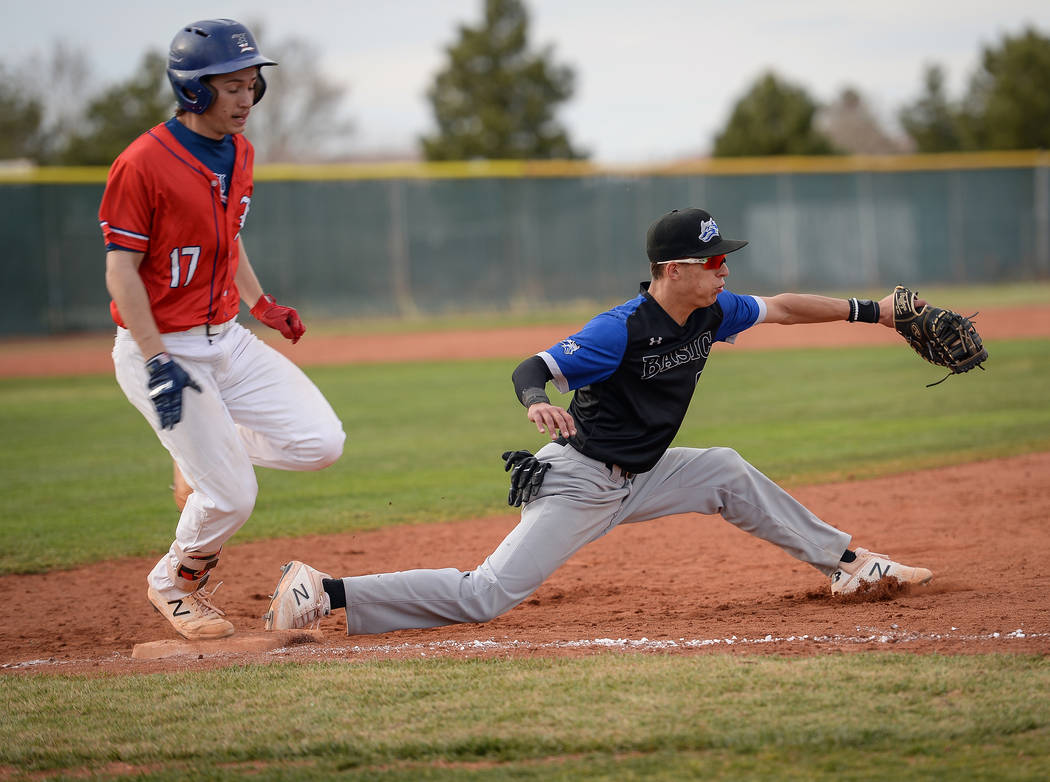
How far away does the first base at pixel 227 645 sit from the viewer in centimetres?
406

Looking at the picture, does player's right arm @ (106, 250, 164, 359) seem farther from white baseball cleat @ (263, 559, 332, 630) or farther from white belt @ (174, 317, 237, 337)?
white baseball cleat @ (263, 559, 332, 630)

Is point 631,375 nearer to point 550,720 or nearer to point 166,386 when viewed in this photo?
point 550,720

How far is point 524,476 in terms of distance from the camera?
13.3 feet

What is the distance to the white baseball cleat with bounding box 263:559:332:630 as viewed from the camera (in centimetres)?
406

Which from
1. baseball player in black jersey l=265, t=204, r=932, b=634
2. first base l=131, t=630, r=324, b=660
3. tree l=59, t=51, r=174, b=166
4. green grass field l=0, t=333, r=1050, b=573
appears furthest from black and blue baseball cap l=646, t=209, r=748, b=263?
tree l=59, t=51, r=174, b=166

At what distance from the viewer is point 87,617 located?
16.0 ft

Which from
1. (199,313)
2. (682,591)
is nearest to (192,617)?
(199,313)

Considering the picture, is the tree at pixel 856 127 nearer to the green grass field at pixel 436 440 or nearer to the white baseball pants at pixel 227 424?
the green grass field at pixel 436 440

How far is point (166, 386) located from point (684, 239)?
1.90m

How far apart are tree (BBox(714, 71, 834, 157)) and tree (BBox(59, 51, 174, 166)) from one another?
1615 cm

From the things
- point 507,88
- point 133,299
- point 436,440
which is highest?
point 507,88

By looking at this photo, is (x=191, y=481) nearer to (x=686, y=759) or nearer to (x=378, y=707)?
(x=378, y=707)

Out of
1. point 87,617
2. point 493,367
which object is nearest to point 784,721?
point 87,617

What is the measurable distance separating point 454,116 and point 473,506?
86.9 ft
